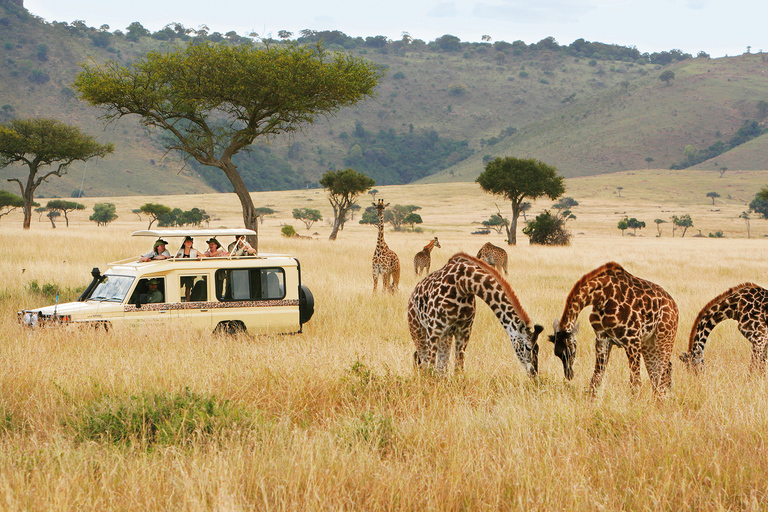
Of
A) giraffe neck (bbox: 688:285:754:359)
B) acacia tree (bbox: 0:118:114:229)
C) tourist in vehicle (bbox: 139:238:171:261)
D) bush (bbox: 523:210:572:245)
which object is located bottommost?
bush (bbox: 523:210:572:245)

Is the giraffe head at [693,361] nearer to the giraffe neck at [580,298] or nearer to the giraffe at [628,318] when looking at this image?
the giraffe at [628,318]

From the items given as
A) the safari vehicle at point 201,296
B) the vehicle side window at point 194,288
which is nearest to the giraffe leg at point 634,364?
the safari vehicle at point 201,296

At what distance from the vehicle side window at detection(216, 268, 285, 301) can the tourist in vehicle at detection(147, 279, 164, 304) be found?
868 millimetres

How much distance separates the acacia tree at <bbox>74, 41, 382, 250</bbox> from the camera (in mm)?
22297

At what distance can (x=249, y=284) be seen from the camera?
33.3 ft

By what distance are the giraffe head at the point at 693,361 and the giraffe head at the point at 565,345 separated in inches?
106

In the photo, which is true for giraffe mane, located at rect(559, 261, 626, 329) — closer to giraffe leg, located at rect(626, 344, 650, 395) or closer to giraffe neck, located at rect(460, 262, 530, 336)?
giraffe neck, located at rect(460, 262, 530, 336)

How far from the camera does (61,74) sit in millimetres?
167625

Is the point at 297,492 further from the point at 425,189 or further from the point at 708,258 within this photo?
the point at 425,189

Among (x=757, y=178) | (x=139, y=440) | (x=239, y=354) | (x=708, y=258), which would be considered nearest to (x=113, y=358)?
(x=239, y=354)

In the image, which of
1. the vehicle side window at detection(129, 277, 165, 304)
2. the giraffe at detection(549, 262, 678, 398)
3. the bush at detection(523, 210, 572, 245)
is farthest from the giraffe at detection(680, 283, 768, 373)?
the bush at detection(523, 210, 572, 245)

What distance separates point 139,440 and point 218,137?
1953 centimetres

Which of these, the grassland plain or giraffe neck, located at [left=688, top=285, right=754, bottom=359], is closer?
the grassland plain

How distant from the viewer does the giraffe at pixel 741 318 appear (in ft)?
25.2
